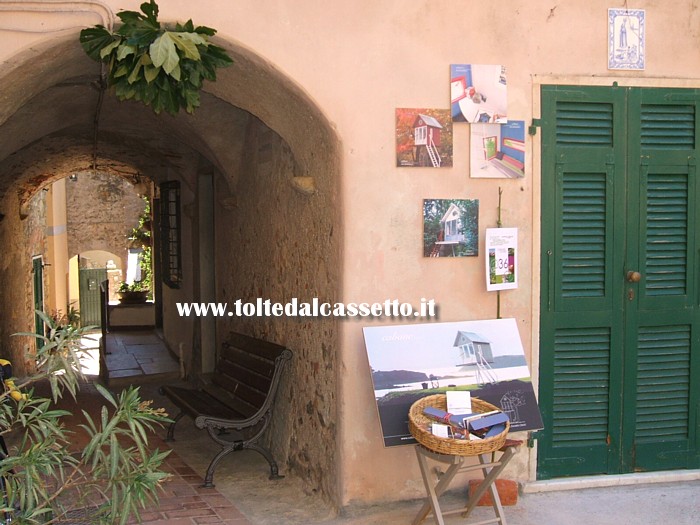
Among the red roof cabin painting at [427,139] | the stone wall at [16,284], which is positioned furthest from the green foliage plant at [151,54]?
the stone wall at [16,284]

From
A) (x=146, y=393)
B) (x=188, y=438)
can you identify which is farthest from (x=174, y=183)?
(x=188, y=438)

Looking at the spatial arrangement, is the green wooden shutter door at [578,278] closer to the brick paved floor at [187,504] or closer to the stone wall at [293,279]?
the stone wall at [293,279]

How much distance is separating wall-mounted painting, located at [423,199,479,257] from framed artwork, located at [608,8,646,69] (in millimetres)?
1251

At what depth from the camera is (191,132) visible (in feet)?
21.3

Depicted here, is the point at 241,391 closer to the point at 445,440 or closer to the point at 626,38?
the point at 445,440

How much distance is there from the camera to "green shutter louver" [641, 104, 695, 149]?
466 centimetres

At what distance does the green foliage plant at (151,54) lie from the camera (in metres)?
3.65

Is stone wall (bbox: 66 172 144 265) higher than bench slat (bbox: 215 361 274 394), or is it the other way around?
stone wall (bbox: 66 172 144 265)

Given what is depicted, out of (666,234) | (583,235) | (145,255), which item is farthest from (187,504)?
(145,255)

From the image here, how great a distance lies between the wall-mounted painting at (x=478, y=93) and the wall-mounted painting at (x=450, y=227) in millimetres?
501

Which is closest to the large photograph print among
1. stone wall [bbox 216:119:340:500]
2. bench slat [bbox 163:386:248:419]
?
stone wall [bbox 216:119:340:500]

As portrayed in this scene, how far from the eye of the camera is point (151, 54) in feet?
11.8

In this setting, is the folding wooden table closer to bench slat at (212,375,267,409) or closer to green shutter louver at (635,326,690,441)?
green shutter louver at (635,326,690,441)

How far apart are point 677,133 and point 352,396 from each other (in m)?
2.58
